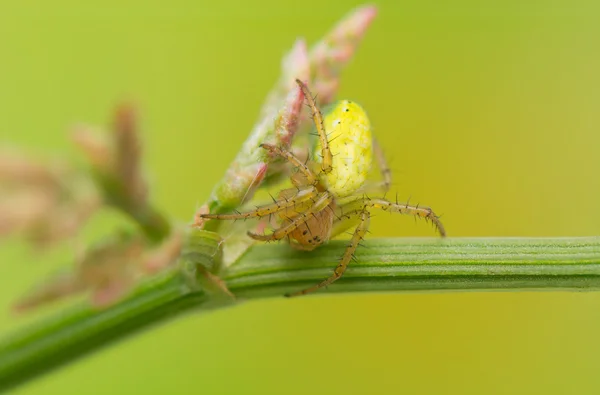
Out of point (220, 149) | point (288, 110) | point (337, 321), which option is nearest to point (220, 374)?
point (337, 321)

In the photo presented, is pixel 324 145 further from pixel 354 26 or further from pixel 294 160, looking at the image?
pixel 354 26

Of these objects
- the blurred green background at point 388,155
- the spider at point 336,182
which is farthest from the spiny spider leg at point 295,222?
the blurred green background at point 388,155

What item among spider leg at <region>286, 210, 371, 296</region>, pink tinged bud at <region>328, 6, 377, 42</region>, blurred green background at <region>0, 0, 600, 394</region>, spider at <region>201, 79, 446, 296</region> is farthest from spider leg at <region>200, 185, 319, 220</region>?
blurred green background at <region>0, 0, 600, 394</region>

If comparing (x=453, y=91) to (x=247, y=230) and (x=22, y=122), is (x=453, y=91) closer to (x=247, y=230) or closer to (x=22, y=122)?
(x=22, y=122)

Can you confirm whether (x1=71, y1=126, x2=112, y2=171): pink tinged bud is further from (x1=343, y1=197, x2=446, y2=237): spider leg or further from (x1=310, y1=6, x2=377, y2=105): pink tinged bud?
(x1=343, y1=197, x2=446, y2=237): spider leg

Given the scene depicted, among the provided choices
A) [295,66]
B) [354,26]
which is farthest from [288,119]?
[354,26]

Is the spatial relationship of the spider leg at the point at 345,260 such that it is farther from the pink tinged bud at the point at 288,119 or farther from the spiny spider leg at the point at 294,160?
the pink tinged bud at the point at 288,119
